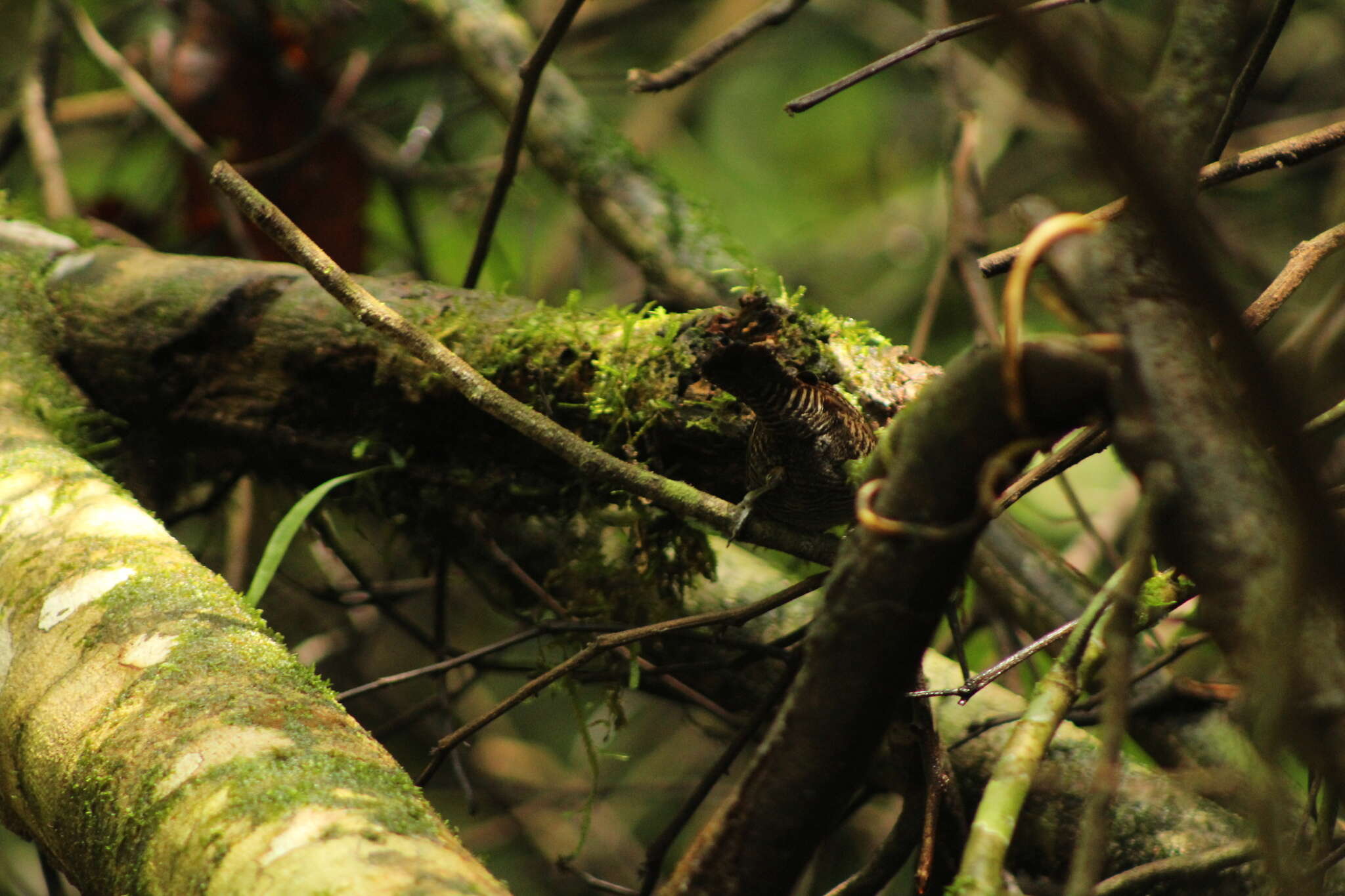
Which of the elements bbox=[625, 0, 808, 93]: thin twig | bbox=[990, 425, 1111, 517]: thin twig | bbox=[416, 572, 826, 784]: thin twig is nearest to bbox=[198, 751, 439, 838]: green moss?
bbox=[416, 572, 826, 784]: thin twig

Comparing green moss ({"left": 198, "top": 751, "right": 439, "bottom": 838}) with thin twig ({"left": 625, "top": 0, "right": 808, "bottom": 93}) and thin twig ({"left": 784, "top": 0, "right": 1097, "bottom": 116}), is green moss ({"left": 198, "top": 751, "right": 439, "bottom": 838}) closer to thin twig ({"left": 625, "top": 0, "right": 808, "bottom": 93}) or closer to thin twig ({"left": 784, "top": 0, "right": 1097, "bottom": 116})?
thin twig ({"left": 784, "top": 0, "right": 1097, "bottom": 116})

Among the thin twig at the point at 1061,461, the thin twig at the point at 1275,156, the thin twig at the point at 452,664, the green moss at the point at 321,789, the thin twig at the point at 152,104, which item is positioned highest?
the thin twig at the point at 1275,156

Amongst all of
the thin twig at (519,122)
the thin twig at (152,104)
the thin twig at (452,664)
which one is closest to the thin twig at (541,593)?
the thin twig at (452,664)

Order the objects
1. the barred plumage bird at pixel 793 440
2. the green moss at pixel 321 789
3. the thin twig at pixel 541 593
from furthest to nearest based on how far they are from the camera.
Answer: the thin twig at pixel 541 593 < the barred plumage bird at pixel 793 440 < the green moss at pixel 321 789

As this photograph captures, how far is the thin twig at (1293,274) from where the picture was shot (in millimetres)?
914

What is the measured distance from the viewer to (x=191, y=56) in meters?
2.73

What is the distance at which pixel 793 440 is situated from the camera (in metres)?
0.94

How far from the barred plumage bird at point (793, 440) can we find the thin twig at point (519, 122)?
2.25 ft

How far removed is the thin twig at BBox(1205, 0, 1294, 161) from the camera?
1.04 m

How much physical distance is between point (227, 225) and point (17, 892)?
1.57m

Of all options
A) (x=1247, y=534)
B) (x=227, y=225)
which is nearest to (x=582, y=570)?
(x=1247, y=534)

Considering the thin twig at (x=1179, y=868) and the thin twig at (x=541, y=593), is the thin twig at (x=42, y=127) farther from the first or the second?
the thin twig at (x=1179, y=868)

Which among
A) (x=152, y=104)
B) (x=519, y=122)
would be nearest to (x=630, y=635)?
(x=519, y=122)

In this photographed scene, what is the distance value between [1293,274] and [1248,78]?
0.92 ft
